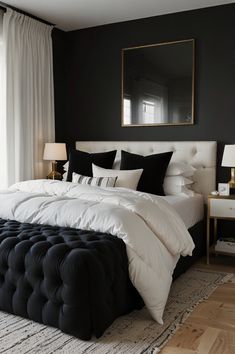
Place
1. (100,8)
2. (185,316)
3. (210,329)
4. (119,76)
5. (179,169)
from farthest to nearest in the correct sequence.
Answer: (119,76), (100,8), (179,169), (185,316), (210,329)

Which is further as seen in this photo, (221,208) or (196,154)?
(196,154)

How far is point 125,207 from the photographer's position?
286 cm

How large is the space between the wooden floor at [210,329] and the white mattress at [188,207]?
760 millimetres

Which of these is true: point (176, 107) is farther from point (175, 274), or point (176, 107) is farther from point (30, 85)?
point (175, 274)

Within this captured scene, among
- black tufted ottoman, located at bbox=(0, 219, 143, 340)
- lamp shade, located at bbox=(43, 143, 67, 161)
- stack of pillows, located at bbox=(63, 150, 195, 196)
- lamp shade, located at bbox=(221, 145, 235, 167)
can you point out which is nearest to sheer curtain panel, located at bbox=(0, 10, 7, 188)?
lamp shade, located at bbox=(43, 143, 67, 161)

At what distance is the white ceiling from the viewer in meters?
4.12

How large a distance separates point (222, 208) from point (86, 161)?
5.12ft

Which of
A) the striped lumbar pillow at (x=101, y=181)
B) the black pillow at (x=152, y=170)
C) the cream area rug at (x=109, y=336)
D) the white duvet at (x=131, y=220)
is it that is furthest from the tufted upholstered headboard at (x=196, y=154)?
the cream area rug at (x=109, y=336)

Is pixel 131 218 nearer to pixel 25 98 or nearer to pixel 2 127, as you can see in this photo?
pixel 2 127

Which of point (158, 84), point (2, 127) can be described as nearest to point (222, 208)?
point (158, 84)

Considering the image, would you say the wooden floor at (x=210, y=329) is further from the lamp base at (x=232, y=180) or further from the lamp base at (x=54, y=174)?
the lamp base at (x=54, y=174)

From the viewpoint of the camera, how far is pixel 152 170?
13.1 feet

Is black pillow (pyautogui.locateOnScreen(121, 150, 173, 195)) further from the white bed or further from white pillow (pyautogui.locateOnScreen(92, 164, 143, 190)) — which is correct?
the white bed

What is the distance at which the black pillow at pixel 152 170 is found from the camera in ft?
12.9
